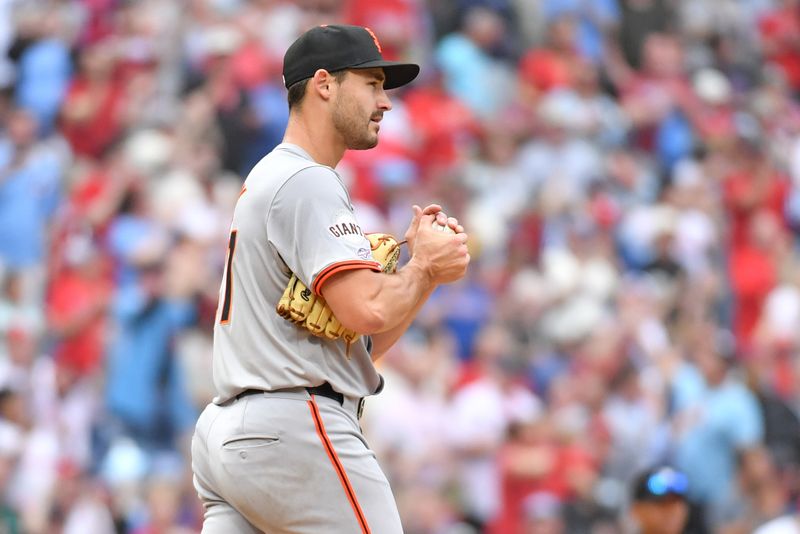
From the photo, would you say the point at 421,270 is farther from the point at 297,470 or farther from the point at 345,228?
the point at 297,470

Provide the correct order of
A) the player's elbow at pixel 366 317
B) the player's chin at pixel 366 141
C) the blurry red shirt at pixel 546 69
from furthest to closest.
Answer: the blurry red shirt at pixel 546 69 → the player's chin at pixel 366 141 → the player's elbow at pixel 366 317

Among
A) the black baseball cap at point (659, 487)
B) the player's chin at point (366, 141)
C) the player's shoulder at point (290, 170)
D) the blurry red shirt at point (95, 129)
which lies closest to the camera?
the player's shoulder at point (290, 170)

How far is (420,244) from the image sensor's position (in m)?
4.07

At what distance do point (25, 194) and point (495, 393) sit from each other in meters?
4.06

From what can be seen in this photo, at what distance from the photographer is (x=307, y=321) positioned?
394 centimetres

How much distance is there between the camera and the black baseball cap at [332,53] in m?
4.13

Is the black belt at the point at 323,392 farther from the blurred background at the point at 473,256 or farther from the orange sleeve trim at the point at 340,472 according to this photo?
the blurred background at the point at 473,256

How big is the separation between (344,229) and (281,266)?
22cm

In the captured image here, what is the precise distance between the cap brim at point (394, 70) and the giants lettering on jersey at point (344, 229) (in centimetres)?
50

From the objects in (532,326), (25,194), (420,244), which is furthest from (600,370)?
(420,244)

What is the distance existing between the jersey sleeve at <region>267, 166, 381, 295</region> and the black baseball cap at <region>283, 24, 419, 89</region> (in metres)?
0.34

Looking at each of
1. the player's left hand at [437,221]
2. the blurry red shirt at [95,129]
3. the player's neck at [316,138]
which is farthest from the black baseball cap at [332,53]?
the blurry red shirt at [95,129]

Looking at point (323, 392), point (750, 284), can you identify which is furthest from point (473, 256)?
point (323, 392)

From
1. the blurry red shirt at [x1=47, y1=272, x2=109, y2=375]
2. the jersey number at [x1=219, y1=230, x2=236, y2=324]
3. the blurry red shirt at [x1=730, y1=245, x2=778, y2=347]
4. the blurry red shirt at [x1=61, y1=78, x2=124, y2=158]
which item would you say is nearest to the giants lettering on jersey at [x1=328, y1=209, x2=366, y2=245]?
the jersey number at [x1=219, y1=230, x2=236, y2=324]
